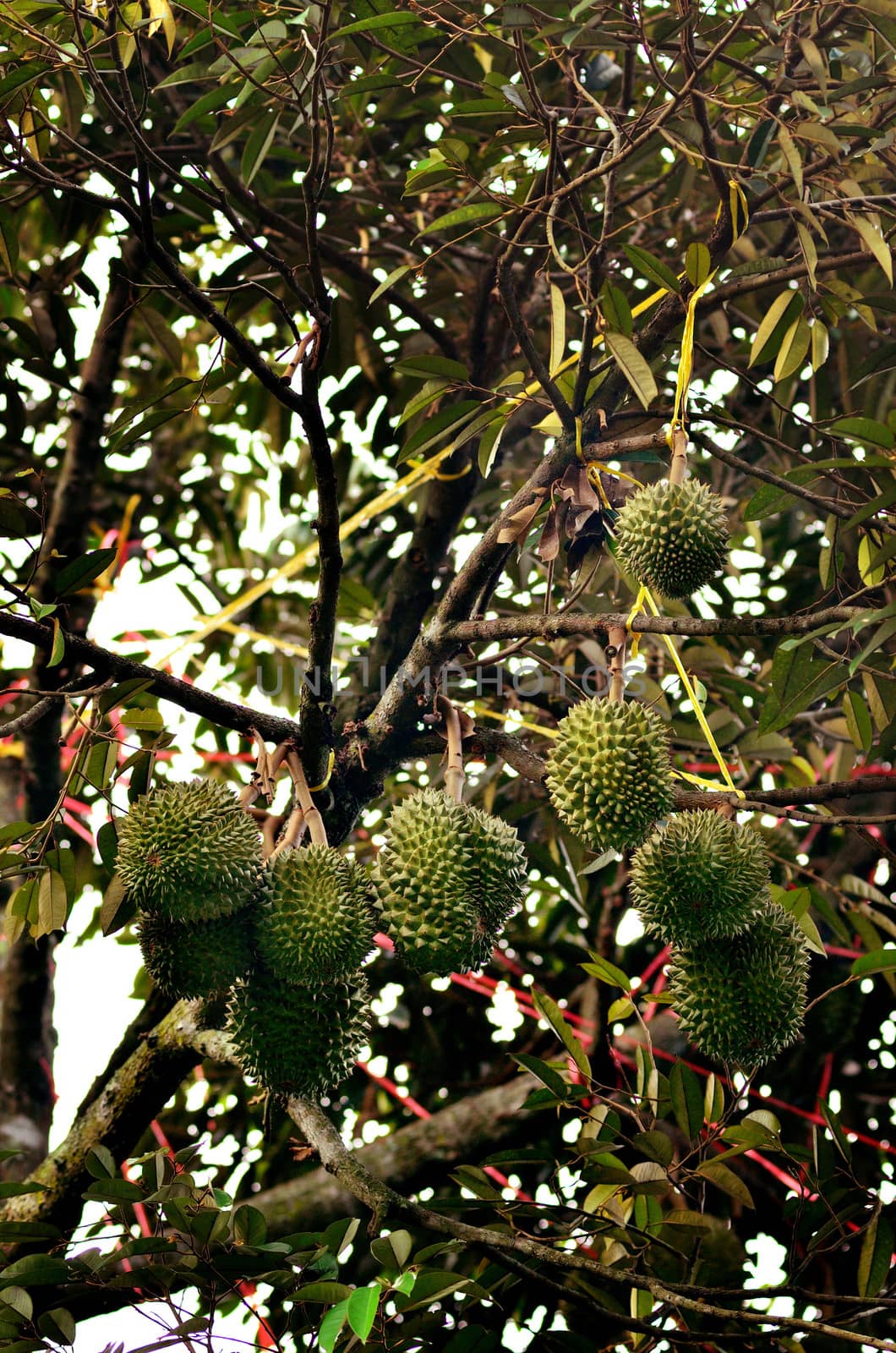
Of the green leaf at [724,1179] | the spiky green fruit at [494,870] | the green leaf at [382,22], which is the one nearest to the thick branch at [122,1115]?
the spiky green fruit at [494,870]

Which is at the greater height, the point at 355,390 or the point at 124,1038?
the point at 355,390

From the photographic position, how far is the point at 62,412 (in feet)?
10.2

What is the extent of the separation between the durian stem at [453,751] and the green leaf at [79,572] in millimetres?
460

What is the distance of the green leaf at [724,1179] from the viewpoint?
1411 mm

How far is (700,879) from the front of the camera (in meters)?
1.29

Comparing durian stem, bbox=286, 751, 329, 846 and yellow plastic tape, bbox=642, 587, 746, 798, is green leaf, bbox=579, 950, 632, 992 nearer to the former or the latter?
yellow plastic tape, bbox=642, 587, 746, 798

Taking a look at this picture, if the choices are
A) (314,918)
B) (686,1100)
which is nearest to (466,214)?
(314,918)

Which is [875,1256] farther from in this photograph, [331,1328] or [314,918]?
[314,918]

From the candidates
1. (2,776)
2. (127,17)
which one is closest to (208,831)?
(127,17)

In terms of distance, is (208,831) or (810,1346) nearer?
(208,831)

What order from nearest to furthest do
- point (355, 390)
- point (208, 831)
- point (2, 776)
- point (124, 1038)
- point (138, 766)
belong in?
point (208, 831), point (138, 766), point (124, 1038), point (355, 390), point (2, 776)

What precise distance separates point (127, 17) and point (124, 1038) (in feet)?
5.04

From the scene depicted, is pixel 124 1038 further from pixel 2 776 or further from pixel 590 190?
pixel 590 190

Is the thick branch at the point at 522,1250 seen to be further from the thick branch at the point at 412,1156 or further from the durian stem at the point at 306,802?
the thick branch at the point at 412,1156
